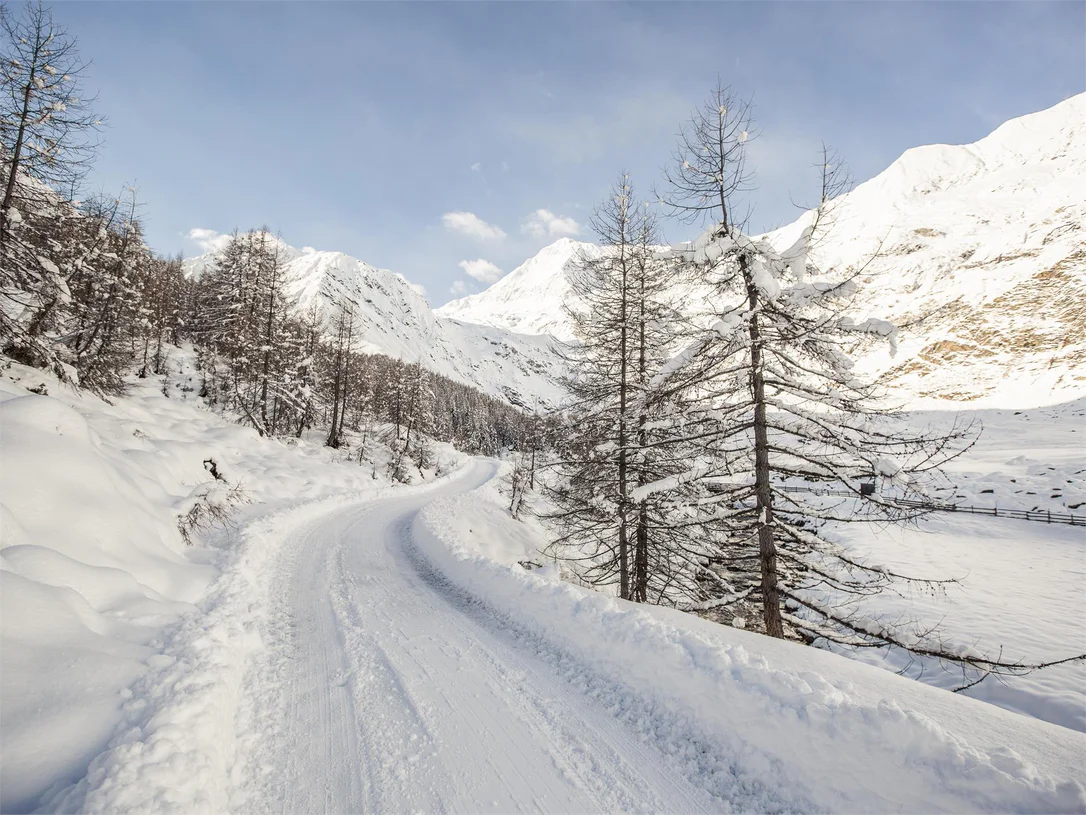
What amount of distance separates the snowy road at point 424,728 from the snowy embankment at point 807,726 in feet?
1.68

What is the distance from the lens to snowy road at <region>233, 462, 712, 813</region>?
3.54 metres

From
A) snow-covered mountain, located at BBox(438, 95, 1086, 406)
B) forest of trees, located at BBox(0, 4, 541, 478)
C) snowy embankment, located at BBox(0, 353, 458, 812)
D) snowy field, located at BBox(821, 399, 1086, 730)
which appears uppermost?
snow-covered mountain, located at BBox(438, 95, 1086, 406)

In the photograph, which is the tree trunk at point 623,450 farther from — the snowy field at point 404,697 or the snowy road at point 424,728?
the snowy road at point 424,728

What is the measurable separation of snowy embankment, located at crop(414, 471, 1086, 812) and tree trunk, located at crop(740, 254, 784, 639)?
3.62 feet

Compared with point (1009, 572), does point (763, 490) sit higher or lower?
higher

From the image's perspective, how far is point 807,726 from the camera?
3.80 meters

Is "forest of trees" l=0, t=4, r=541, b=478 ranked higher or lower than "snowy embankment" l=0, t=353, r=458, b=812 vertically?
higher

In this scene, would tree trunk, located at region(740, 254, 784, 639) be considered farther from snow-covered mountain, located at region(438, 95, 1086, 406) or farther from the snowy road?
the snowy road

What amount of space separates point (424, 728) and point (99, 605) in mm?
4412

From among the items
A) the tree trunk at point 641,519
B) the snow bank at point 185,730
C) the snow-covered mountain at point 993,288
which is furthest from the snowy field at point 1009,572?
the snow bank at point 185,730

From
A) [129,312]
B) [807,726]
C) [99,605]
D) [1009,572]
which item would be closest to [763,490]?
[807,726]

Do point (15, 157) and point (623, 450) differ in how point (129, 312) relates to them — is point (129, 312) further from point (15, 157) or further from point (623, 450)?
point (623, 450)

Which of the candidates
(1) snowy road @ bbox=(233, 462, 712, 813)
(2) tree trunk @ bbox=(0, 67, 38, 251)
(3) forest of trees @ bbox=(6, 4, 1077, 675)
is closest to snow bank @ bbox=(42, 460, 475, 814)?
(1) snowy road @ bbox=(233, 462, 712, 813)

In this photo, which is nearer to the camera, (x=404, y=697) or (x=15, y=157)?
(x=404, y=697)
